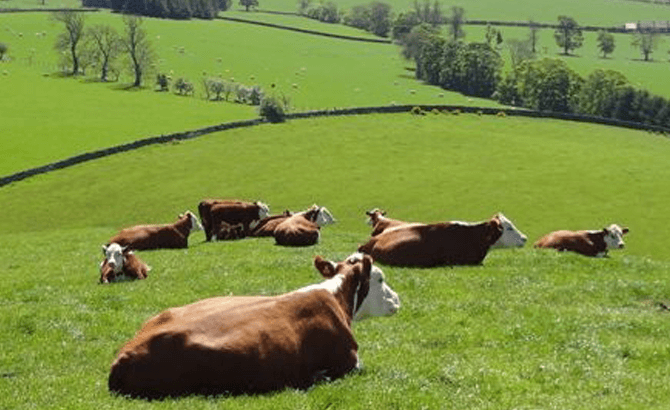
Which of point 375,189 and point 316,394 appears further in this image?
point 375,189

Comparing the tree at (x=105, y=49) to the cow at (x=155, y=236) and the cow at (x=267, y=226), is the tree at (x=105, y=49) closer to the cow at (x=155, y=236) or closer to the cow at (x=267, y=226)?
the cow at (x=267, y=226)

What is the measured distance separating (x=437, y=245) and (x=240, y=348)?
12518mm

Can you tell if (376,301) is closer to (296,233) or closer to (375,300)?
(375,300)

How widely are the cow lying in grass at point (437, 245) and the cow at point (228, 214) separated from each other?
12615 millimetres

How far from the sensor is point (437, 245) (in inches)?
867

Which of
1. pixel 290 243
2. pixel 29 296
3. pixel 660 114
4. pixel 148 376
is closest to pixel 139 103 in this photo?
pixel 660 114

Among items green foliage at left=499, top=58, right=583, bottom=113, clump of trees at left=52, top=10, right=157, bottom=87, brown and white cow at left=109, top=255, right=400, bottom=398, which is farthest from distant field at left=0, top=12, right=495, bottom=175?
brown and white cow at left=109, top=255, right=400, bottom=398

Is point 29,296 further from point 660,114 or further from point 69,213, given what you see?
point 660,114

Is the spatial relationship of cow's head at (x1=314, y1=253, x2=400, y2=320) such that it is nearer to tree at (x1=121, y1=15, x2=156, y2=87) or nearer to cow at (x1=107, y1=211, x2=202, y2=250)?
cow at (x1=107, y1=211, x2=202, y2=250)

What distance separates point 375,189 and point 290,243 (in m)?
39.8

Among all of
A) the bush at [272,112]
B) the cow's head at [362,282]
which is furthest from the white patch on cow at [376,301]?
the bush at [272,112]

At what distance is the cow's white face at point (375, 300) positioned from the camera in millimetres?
13297

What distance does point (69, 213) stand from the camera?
62500 millimetres

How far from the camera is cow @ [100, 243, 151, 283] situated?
69.9 ft
